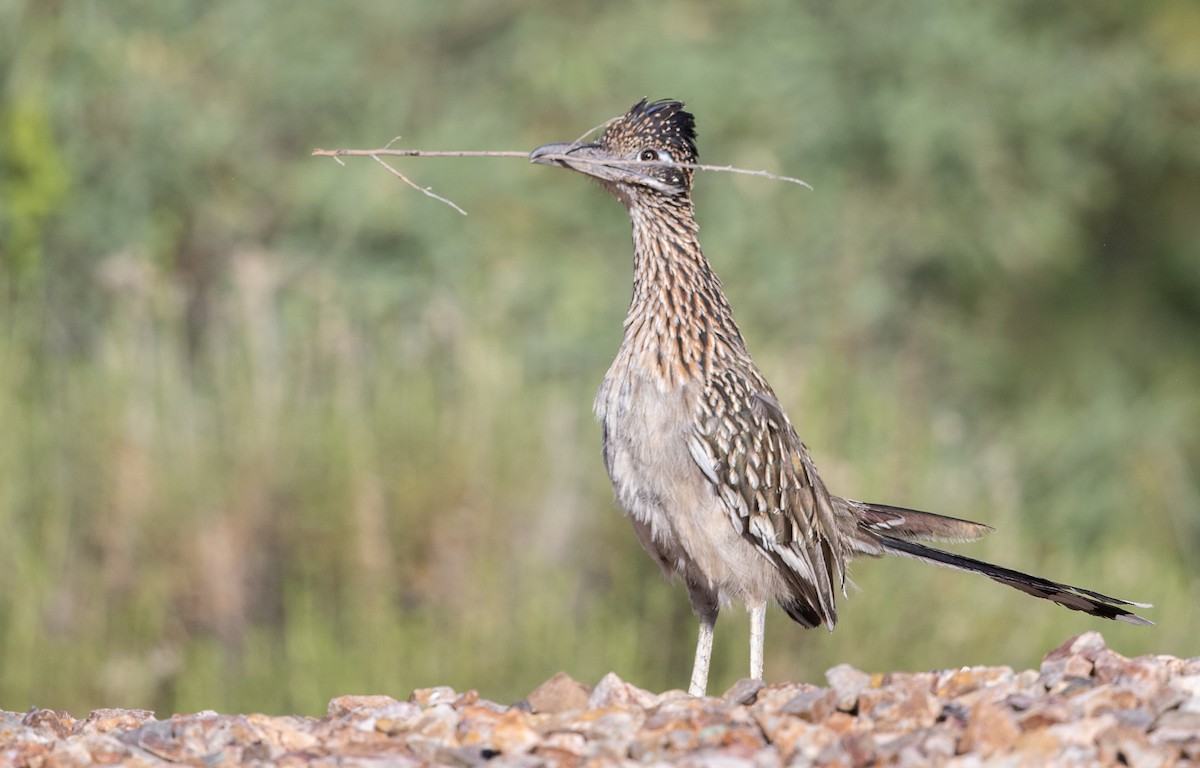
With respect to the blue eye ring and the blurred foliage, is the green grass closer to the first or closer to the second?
the blurred foliage

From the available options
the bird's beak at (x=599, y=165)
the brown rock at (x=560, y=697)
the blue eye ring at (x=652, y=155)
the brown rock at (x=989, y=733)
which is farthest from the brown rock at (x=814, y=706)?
the blue eye ring at (x=652, y=155)

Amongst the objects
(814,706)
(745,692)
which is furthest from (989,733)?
(745,692)

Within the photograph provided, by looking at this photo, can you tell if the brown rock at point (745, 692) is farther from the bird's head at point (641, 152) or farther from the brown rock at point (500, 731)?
the bird's head at point (641, 152)

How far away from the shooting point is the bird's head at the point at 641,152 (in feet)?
18.5

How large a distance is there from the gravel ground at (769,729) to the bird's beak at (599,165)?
6.07ft

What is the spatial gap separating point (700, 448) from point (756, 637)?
2.12ft

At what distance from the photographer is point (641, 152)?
5.68m

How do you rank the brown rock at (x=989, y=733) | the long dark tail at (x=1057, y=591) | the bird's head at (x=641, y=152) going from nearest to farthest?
the brown rock at (x=989, y=733)
the long dark tail at (x=1057, y=591)
the bird's head at (x=641, y=152)

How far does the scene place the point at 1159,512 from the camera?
1265cm

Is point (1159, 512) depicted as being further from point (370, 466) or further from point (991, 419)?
point (370, 466)

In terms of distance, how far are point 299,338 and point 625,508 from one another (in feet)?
12.8

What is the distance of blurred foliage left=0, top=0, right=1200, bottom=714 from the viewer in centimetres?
768

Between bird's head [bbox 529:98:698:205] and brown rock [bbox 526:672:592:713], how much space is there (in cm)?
175

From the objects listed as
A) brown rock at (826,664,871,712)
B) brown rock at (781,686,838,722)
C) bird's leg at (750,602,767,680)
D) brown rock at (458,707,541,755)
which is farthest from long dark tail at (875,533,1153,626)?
brown rock at (458,707,541,755)
